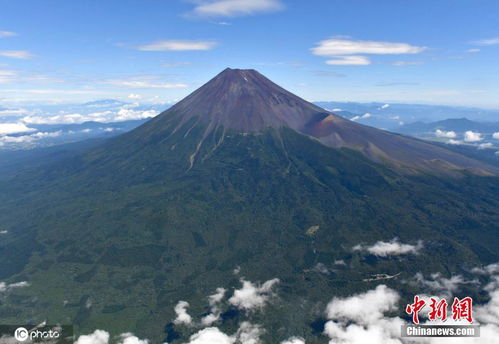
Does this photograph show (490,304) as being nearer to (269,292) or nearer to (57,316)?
(269,292)

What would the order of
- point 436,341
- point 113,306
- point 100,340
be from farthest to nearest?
point 113,306
point 100,340
point 436,341

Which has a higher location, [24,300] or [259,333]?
[24,300]

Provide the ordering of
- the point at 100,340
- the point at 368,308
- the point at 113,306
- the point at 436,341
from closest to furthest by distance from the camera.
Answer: the point at 436,341 < the point at 100,340 < the point at 368,308 < the point at 113,306

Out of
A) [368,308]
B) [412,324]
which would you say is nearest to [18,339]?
[368,308]

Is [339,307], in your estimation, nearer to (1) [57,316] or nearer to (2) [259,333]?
(2) [259,333]

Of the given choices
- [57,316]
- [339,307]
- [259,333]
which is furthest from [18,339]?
[339,307]

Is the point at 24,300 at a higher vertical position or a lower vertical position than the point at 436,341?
higher

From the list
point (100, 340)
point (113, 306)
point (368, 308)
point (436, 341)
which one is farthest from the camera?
point (113, 306)

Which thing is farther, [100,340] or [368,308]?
[368,308]

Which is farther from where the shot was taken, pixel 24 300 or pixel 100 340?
pixel 24 300
